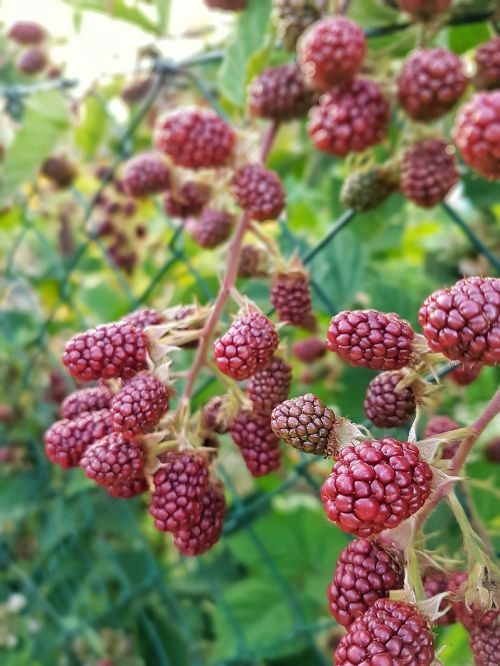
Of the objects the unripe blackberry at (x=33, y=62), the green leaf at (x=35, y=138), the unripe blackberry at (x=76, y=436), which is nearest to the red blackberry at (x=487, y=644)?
the unripe blackberry at (x=76, y=436)

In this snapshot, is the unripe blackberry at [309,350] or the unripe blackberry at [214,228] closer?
the unripe blackberry at [214,228]

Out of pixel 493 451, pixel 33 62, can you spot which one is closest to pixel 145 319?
pixel 493 451

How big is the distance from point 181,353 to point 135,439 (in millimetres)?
481

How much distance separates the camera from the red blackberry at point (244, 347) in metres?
0.54

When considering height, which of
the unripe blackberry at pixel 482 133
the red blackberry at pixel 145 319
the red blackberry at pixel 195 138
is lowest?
the red blackberry at pixel 145 319

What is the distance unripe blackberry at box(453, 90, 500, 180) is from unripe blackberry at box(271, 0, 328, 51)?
0.41 m

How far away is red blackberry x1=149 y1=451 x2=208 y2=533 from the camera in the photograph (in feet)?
1.80

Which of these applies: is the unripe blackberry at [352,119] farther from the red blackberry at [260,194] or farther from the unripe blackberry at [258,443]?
the unripe blackberry at [258,443]

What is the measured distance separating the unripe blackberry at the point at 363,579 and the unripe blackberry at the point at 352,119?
1.47ft

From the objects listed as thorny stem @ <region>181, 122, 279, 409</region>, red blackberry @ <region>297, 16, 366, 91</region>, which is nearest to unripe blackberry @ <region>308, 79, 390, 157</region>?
red blackberry @ <region>297, 16, 366, 91</region>

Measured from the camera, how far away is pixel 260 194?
30.1 inches

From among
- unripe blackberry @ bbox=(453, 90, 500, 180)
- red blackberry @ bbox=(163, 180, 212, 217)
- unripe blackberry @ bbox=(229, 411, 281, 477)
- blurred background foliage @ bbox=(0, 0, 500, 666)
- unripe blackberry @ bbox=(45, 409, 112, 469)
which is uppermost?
unripe blackberry @ bbox=(453, 90, 500, 180)

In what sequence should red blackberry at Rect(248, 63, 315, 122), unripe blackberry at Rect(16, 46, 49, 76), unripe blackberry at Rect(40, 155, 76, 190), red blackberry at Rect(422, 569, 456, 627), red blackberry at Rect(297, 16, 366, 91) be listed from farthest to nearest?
unripe blackberry at Rect(16, 46, 49, 76) → unripe blackberry at Rect(40, 155, 76, 190) → red blackberry at Rect(248, 63, 315, 122) → red blackberry at Rect(297, 16, 366, 91) → red blackberry at Rect(422, 569, 456, 627)

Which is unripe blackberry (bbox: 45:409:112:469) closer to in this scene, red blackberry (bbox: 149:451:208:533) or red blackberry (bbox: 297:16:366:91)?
red blackberry (bbox: 149:451:208:533)
